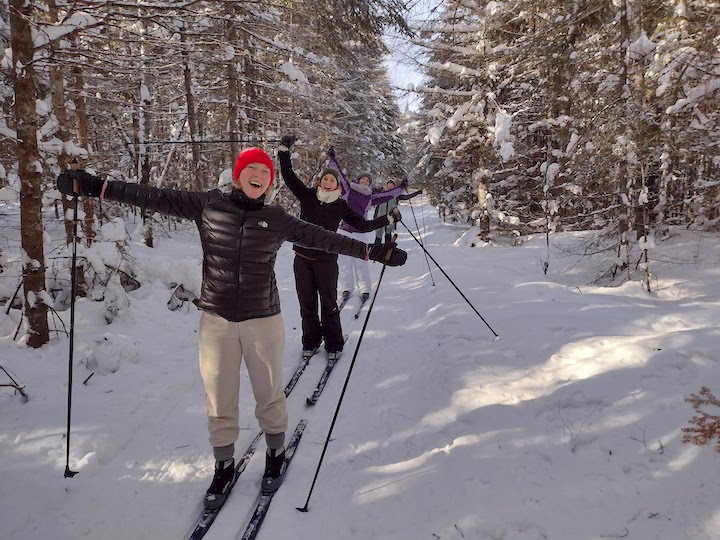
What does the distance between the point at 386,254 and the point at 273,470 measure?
6.61 feet

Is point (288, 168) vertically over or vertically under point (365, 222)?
over

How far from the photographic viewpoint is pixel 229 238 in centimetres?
289

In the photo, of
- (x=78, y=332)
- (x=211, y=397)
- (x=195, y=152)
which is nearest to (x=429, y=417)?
(x=211, y=397)

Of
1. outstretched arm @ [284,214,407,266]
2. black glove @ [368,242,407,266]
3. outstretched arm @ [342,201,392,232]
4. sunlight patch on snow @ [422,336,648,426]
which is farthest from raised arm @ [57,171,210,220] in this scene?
sunlight patch on snow @ [422,336,648,426]

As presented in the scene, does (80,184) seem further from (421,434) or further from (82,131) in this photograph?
(82,131)

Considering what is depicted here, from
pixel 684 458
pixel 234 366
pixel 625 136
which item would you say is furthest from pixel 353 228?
pixel 684 458

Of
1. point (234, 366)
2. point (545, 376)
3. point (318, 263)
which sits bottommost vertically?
point (545, 376)

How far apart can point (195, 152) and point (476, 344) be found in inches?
531

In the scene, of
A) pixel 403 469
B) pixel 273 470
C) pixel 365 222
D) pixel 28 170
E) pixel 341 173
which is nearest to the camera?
pixel 273 470

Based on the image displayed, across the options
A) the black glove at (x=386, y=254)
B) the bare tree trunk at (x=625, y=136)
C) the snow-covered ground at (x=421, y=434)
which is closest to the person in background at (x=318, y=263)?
the snow-covered ground at (x=421, y=434)

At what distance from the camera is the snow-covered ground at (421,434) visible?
2.68m

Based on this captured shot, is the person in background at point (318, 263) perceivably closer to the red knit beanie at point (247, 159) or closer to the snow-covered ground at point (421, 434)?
the snow-covered ground at point (421, 434)

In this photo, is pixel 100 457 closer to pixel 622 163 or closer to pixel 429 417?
pixel 429 417

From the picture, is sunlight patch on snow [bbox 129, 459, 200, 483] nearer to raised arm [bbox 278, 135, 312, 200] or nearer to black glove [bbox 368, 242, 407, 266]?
black glove [bbox 368, 242, 407, 266]
